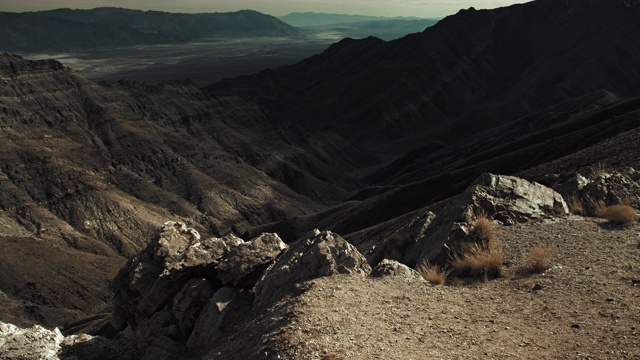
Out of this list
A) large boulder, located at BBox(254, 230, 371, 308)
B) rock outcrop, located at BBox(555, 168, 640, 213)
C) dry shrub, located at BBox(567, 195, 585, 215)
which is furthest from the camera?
rock outcrop, located at BBox(555, 168, 640, 213)

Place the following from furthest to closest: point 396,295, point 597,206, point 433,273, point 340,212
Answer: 1. point 340,212
2. point 597,206
3. point 433,273
4. point 396,295

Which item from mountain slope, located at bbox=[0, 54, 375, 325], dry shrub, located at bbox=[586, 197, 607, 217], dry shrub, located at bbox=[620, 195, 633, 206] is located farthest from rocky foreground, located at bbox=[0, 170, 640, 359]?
mountain slope, located at bbox=[0, 54, 375, 325]

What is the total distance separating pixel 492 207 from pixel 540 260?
4223mm

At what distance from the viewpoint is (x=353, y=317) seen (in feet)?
34.3

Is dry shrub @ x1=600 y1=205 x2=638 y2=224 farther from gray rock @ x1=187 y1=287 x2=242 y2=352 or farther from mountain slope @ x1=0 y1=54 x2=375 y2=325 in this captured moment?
mountain slope @ x1=0 y1=54 x2=375 y2=325

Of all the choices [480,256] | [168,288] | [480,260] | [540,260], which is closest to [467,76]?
[168,288]

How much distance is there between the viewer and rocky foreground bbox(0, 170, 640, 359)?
9453mm

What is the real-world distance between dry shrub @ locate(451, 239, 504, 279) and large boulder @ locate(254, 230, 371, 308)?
2.22 meters

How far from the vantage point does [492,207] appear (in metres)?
16.3

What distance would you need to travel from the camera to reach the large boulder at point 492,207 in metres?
14.9

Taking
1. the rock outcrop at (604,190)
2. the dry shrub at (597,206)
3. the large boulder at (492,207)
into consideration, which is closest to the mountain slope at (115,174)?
the large boulder at (492,207)

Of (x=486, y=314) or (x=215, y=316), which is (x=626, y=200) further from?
(x=215, y=316)

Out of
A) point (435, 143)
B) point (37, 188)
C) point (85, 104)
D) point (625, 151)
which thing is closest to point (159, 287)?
point (625, 151)

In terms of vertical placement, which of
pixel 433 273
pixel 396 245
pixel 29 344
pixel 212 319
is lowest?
pixel 29 344
